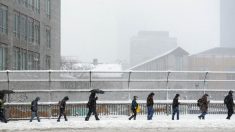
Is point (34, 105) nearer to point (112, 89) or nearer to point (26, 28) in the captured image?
point (112, 89)

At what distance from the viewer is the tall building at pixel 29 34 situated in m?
47.7

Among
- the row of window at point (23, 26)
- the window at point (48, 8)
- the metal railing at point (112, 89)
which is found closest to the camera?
the metal railing at point (112, 89)

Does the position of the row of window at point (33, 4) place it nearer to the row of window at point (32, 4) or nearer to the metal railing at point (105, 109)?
the row of window at point (32, 4)

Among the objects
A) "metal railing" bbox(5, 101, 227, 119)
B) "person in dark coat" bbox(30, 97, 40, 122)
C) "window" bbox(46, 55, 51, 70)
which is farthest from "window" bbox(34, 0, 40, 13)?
"person in dark coat" bbox(30, 97, 40, 122)

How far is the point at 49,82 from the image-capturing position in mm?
32781

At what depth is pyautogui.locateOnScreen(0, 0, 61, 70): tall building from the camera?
4772 cm

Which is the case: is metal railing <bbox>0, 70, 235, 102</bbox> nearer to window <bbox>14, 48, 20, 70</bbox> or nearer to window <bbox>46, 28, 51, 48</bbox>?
window <bbox>14, 48, 20, 70</bbox>

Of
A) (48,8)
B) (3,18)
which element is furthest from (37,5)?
(3,18)

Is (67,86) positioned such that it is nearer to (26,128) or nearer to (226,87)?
(26,128)

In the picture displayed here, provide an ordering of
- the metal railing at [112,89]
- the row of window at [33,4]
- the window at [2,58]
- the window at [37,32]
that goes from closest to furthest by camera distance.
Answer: the metal railing at [112,89] → the window at [2,58] → the row of window at [33,4] → the window at [37,32]

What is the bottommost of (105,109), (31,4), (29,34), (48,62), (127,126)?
(127,126)

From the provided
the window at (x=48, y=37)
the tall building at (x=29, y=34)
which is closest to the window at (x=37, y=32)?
the tall building at (x=29, y=34)

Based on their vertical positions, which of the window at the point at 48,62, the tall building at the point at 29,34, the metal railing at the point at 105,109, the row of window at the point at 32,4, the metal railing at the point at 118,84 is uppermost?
the row of window at the point at 32,4

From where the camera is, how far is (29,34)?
5394 centimetres
